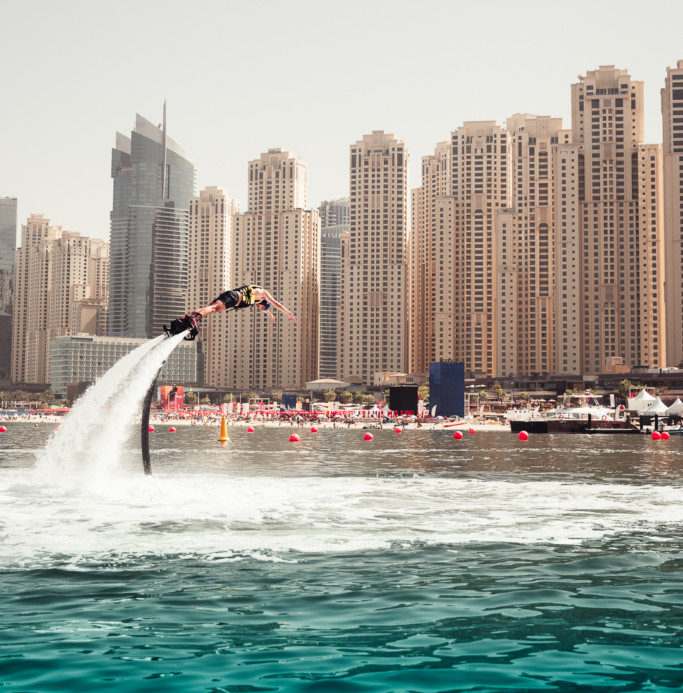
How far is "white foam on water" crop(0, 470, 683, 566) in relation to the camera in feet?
78.0

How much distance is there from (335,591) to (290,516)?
12.3 m

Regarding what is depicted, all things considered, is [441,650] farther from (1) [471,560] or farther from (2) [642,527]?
(2) [642,527]

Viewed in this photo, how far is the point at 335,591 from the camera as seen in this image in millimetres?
18047

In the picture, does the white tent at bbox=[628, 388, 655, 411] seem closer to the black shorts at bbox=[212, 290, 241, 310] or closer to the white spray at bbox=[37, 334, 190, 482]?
the white spray at bbox=[37, 334, 190, 482]

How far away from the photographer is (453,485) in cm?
4481

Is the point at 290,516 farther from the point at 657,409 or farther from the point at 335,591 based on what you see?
the point at 657,409

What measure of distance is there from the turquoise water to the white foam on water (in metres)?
0.14

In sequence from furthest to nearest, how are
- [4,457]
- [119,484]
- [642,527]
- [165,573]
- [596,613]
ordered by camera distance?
[4,457] < [119,484] < [642,527] < [165,573] < [596,613]

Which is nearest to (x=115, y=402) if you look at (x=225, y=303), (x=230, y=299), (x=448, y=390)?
(x=225, y=303)

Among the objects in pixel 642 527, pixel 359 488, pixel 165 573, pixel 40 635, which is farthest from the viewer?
pixel 359 488

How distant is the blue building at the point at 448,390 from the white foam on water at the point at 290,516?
462 ft

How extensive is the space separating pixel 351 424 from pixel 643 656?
181m

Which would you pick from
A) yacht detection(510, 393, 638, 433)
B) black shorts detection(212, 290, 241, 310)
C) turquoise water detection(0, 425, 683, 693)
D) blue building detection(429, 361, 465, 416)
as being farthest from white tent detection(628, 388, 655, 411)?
black shorts detection(212, 290, 241, 310)

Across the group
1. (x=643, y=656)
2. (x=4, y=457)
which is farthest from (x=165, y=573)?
(x=4, y=457)
